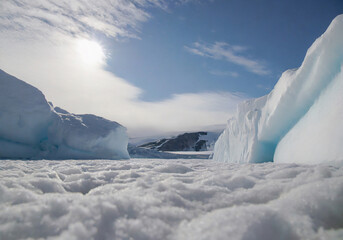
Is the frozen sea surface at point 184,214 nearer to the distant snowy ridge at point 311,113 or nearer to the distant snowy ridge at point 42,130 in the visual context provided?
the distant snowy ridge at point 311,113

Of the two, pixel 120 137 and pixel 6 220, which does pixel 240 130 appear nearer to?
pixel 120 137

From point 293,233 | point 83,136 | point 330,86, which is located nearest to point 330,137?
point 330,86

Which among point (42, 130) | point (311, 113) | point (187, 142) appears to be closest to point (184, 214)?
point (311, 113)

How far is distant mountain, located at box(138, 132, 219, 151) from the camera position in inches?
1803

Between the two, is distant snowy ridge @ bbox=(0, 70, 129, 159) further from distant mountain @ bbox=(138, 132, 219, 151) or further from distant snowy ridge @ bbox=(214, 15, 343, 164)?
distant mountain @ bbox=(138, 132, 219, 151)

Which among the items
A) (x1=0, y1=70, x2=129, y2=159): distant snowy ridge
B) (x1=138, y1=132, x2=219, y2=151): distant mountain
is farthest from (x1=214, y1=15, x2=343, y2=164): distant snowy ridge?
(x1=138, y1=132, x2=219, y2=151): distant mountain

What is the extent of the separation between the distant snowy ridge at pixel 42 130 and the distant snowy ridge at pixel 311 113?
26.4ft

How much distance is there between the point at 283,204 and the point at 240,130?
7.86 meters

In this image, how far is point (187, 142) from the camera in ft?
169

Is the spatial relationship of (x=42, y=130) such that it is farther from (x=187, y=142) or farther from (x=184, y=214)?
(x=187, y=142)

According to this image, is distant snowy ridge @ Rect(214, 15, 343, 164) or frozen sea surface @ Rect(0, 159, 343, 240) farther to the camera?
distant snowy ridge @ Rect(214, 15, 343, 164)

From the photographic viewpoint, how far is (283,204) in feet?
4.26

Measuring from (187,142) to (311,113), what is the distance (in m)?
47.8

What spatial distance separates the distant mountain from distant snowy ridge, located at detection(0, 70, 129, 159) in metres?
32.8
